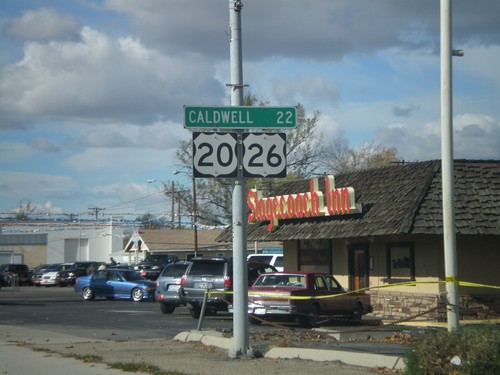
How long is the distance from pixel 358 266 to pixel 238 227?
46.8ft

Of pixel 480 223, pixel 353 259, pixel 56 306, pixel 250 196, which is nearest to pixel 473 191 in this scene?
pixel 480 223

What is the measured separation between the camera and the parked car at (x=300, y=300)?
2062 cm

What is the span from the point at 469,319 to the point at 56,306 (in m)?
16.3

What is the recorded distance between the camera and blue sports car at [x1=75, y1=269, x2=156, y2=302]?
34.9 metres

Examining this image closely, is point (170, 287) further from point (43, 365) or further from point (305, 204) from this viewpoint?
point (43, 365)

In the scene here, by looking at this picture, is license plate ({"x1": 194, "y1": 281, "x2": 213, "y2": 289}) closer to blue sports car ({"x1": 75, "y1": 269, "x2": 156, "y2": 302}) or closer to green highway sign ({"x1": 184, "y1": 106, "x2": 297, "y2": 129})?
blue sports car ({"x1": 75, "y1": 269, "x2": 156, "y2": 302})

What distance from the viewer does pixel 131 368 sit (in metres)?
12.3

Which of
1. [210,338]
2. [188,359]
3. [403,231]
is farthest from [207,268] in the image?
[188,359]

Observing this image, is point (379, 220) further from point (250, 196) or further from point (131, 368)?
point (131, 368)

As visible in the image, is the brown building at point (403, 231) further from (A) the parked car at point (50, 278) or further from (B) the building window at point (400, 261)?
(A) the parked car at point (50, 278)

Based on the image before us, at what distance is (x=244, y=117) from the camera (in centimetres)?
1341

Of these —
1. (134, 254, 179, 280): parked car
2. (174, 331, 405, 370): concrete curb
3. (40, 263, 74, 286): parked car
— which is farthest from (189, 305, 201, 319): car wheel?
(40, 263, 74, 286): parked car

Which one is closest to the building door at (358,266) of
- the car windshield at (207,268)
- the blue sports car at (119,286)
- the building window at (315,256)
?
the building window at (315,256)

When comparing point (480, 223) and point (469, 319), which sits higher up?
point (480, 223)
